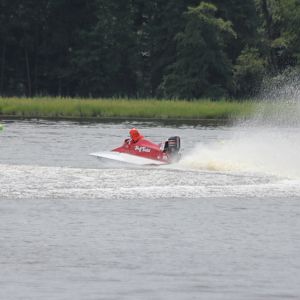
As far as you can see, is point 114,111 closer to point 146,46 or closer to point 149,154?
point 146,46

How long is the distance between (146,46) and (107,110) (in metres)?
17.7

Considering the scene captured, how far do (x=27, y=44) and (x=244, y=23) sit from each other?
36.5 feet

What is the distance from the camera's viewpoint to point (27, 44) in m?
65.2

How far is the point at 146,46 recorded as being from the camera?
66.6 meters

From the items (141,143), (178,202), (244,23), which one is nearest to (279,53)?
(244,23)

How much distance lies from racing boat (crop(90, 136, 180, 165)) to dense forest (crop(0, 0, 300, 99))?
113 feet

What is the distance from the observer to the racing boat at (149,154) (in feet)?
82.5

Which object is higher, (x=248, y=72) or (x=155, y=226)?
(x=155, y=226)

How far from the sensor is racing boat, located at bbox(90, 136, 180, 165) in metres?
25.2

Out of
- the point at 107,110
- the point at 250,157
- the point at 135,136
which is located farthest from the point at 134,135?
the point at 107,110

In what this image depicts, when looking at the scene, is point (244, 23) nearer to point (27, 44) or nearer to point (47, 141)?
point (27, 44)

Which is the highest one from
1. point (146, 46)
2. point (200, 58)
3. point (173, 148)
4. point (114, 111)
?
point (146, 46)

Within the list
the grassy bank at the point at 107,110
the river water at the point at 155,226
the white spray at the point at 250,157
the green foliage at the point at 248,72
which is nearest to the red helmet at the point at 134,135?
the river water at the point at 155,226

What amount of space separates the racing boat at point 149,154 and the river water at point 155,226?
0.99 ft
